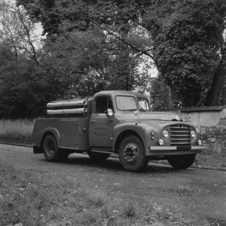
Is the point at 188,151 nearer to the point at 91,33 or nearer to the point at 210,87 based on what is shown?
the point at 210,87

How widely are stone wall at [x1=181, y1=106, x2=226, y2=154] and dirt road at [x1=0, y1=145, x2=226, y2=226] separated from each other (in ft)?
11.4

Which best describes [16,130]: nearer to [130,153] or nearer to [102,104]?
[102,104]

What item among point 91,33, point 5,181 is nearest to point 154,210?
point 5,181

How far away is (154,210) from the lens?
569 cm

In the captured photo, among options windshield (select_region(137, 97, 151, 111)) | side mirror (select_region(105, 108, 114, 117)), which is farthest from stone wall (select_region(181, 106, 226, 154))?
side mirror (select_region(105, 108, 114, 117))

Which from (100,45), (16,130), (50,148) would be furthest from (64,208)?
(16,130)

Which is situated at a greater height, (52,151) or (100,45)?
Result: (100,45)

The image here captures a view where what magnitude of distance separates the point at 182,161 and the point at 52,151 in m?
4.33

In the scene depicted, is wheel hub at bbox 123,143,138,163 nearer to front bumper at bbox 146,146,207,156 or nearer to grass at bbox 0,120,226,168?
front bumper at bbox 146,146,207,156

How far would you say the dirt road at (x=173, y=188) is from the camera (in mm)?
5684

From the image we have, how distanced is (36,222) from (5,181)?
2.42 m

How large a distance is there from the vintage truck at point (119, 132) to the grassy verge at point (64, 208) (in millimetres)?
3263

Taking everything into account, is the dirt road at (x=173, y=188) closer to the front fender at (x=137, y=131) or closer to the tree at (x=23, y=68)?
the front fender at (x=137, y=131)

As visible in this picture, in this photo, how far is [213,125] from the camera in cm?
1441
